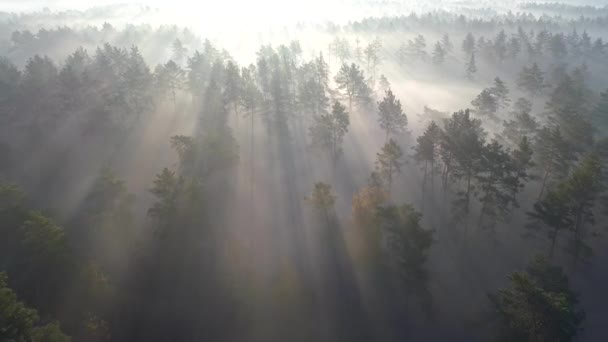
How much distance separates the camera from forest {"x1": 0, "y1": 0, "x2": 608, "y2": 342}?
34347 millimetres

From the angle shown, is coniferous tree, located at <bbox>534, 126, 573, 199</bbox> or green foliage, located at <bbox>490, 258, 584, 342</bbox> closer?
green foliage, located at <bbox>490, 258, 584, 342</bbox>

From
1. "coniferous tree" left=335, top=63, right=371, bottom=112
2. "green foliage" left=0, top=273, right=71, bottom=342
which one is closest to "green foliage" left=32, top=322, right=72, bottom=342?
"green foliage" left=0, top=273, right=71, bottom=342

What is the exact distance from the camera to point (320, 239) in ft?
161

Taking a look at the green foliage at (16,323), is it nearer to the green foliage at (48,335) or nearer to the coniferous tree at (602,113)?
the green foliage at (48,335)

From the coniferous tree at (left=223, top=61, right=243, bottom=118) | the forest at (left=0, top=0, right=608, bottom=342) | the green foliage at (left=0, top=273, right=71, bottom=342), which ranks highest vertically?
the coniferous tree at (left=223, top=61, right=243, bottom=118)

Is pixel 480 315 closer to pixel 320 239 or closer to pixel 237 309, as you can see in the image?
pixel 320 239

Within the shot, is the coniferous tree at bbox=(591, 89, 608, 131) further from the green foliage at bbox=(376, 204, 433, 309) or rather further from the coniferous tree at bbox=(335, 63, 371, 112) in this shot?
the green foliage at bbox=(376, 204, 433, 309)

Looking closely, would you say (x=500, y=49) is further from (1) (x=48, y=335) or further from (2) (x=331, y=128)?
(1) (x=48, y=335)

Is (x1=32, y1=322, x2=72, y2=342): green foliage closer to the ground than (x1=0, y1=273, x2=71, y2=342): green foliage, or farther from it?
closer to the ground

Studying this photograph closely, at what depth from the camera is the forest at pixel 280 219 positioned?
3435 centimetres

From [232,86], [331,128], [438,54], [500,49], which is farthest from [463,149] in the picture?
[500,49]

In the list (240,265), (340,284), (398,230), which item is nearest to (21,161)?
(240,265)

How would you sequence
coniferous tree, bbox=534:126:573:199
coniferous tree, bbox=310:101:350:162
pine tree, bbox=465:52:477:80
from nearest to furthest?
coniferous tree, bbox=534:126:573:199 → coniferous tree, bbox=310:101:350:162 → pine tree, bbox=465:52:477:80

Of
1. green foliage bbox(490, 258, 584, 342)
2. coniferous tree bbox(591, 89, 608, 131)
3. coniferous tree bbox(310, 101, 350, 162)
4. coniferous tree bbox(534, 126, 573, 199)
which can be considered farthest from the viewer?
coniferous tree bbox(591, 89, 608, 131)
